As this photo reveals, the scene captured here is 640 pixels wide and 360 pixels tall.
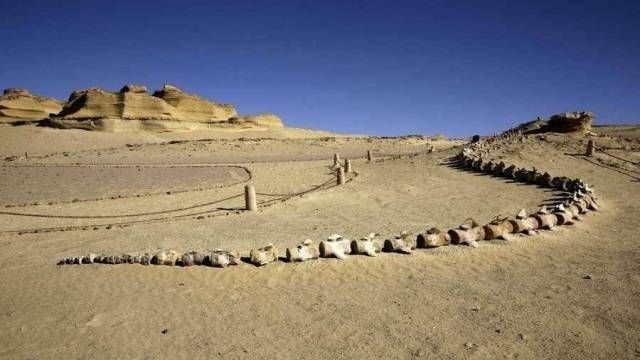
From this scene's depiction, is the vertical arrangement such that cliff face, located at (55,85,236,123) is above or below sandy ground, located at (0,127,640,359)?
above

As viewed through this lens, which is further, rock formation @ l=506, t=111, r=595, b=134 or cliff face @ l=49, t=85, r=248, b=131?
cliff face @ l=49, t=85, r=248, b=131

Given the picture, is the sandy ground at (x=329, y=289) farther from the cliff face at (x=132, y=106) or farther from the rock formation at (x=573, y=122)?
the cliff face at (x=132, y=106)

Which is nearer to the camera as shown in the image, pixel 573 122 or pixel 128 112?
pixel 573 122

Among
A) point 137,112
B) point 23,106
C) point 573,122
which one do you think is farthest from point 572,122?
point 23,106

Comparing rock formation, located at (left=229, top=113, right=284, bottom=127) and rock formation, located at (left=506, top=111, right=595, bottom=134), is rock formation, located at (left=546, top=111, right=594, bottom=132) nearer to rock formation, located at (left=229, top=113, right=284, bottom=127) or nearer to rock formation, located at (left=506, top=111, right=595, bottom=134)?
rock formation, located at (left=506, top=111, right=595, bottom=134)

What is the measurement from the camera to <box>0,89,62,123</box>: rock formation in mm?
56691

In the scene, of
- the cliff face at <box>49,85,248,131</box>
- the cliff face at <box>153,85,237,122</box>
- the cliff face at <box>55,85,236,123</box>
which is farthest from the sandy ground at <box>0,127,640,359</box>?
the cliff face at <box>153,85,237,122</box>

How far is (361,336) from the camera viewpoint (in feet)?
14.8

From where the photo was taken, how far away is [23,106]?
2314 inches

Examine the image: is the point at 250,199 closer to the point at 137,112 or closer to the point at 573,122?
the point at 573,122

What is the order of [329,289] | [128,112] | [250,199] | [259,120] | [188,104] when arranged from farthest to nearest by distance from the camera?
[259,120] → [188,104] → [128,112] → [250,199] → [329,289]

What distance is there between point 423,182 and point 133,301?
37.3 ft

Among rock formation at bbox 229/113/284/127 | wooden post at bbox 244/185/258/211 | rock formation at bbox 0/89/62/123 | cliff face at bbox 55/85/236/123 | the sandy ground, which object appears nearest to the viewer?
the sandy ground

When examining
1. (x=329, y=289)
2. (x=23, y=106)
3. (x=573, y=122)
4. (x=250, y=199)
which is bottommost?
(x=329, y=289)
